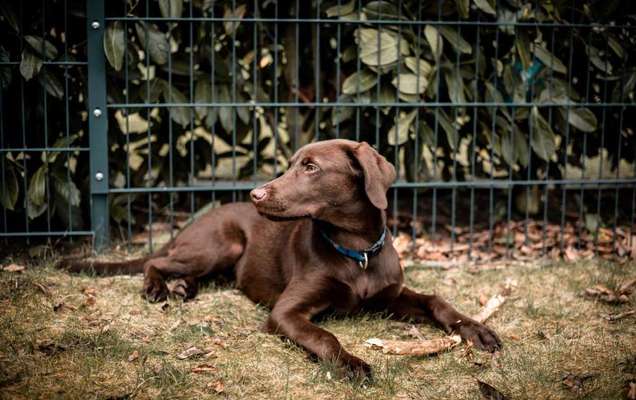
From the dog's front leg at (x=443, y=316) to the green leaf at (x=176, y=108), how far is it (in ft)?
6.64

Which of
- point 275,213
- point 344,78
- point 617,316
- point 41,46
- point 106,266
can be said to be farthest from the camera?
point 344,78

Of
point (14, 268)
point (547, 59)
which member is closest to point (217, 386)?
point (14, 268)

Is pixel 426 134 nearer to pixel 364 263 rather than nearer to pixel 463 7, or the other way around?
pixel 463 7

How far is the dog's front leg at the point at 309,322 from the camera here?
322 centimetres

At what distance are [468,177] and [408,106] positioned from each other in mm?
1283

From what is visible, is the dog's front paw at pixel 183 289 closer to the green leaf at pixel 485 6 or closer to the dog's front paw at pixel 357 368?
the dog's front paw at pixel 357 368

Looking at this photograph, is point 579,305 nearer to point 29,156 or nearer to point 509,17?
point 509,17

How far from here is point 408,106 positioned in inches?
201

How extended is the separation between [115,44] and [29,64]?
1.79 ft

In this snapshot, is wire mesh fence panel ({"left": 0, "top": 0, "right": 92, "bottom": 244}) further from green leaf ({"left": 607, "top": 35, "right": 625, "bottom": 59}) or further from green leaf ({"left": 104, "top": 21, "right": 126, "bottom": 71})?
green leaf ({"left": 607, "top": 35, "right": 625, "bottom": 59})

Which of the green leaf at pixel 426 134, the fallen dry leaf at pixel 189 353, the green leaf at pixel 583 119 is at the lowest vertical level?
the fallen dry leaf at pixel 189 353

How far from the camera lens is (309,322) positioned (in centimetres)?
360

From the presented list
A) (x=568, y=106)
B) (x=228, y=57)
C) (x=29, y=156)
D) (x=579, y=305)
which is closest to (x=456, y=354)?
(x=579, y=305)

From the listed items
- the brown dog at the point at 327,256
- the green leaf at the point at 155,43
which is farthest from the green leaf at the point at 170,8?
the brown dog at the point at 327,256
